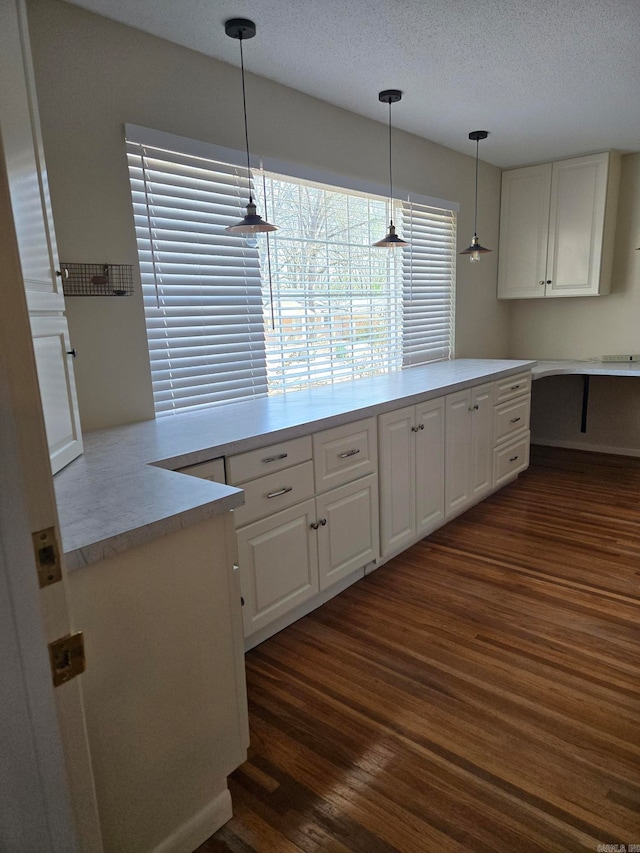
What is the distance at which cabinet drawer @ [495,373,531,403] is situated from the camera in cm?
372

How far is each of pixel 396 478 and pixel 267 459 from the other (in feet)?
3.15

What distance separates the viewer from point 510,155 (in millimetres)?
4348

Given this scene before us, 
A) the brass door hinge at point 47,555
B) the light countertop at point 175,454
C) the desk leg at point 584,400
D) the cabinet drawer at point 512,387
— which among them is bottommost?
the desk leg at point 584,400

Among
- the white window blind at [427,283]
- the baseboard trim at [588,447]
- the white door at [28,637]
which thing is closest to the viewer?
the white door at [28,637]

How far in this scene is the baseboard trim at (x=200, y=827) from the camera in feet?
4.42

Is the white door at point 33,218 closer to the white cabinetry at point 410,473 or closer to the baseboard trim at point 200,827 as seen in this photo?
the baseboard trim at point 200,827

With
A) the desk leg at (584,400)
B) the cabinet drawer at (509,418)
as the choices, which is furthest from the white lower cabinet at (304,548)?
the desk leg at (584,400)

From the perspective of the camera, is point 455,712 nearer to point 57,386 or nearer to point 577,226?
point 57,386

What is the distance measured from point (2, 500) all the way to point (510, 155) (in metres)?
4.73

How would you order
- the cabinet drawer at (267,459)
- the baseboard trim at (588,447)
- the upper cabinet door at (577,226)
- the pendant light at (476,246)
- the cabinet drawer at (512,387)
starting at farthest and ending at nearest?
the baseboard trim at (588,447), the upper cabinet door at (577,226), the cabinet drawer at (512,387), the pendant light at (476,246), the cabinet drawer at (267,459)

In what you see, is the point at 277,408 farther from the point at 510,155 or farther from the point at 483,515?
the point at 510,155

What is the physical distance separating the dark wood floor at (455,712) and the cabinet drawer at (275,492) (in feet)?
1.95

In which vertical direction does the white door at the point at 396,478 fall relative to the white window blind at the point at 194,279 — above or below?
below

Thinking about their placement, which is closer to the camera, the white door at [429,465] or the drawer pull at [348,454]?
the drawer pull at [348,454]
